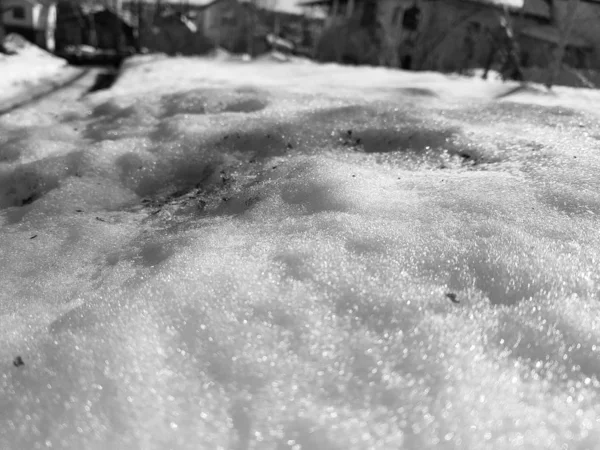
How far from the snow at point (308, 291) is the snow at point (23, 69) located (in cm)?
179

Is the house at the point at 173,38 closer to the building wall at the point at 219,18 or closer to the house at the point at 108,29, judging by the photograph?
the house at the point at 108,29

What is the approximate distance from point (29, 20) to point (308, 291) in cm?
1811

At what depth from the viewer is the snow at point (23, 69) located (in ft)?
11.1

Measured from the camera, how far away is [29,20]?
15.7 metres

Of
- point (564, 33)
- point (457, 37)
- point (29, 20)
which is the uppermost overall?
point (564, 33)

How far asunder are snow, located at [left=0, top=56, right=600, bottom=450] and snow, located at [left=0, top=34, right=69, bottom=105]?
179 centimetres

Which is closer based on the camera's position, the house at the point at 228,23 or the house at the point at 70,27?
the house at the point at 228,23

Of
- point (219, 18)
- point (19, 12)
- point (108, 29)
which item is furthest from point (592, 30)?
point (219, 18)

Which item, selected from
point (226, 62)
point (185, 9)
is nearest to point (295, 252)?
point (226, 62)

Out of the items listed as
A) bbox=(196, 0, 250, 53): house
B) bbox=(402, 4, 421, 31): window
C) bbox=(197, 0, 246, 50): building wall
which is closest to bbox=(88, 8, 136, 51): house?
bbox=(196, 0, 250, 53): house

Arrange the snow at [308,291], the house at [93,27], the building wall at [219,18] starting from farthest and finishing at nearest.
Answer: the building wall at [219,18] < the house at [93,27] < the snow at [308,291]

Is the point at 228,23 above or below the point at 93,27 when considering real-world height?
above

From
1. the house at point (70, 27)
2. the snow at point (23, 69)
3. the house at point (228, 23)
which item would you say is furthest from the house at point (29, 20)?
the snow at point (23, 69)

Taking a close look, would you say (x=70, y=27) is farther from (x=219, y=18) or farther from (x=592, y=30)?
(x=592, y=30)
